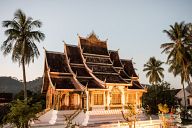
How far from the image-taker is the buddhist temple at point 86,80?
25.1 meters

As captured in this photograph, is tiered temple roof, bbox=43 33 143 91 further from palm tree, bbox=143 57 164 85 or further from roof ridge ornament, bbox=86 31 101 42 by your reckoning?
palm tree, bbox=143 57 164 85

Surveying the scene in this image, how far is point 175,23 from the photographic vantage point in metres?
35.3

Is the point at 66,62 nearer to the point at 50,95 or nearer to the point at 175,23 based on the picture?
the point at 50,95

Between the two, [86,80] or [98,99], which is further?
[86,80]

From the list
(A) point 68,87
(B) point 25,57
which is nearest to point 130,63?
(A) point 68,87

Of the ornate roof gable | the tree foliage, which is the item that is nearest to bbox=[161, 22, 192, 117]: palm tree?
the tree foliage

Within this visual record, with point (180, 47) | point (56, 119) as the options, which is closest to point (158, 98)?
point (180, 47)

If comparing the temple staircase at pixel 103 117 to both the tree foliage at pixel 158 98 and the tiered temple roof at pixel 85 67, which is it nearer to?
the tiered temple roof at pixel 85 67

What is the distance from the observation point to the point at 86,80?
2659cm

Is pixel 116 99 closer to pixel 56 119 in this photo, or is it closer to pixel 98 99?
pixel 98 99

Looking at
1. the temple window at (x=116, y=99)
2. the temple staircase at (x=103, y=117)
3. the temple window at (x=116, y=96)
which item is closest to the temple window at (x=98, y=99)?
the temple staircase at (x=103, y=117)

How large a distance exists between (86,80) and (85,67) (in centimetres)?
238

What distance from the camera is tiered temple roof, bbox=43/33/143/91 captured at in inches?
1009

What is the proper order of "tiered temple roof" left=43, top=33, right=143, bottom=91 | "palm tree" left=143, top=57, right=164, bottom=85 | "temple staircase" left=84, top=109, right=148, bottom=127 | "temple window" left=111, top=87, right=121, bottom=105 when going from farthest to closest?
"palm tree" left=143, top=57, right=164, bottom=85 < "temple window" left=111, top=87, right=121, bottom=105 < "tiered temple roof" left=43, top=33, right=143, bottom=91 < "temple staircase" left=84, top=109, right=148, bottom=127
